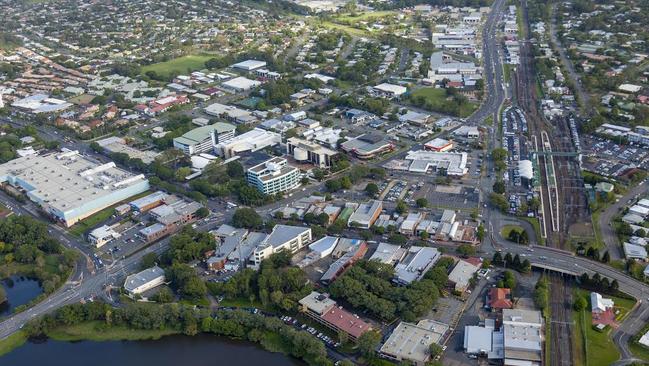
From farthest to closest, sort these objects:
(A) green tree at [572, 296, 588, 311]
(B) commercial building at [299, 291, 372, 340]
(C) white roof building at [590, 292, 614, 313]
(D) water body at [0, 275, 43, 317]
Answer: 1. (D) water body at [0, 275, 43, 317]
2. (A) green tree at [572, 296, 588, 311]
3. (C) white roof building at [590, 292, 614, 313]
4. (B) commercial building at [299, 291, 372, 340]

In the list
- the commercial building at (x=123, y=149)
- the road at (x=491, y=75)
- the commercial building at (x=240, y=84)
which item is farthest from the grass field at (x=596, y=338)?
the commercial building at (x=240, y=84)

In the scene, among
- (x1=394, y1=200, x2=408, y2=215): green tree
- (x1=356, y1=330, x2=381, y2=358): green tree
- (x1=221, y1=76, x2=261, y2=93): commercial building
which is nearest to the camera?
(x1=356, y1=330, x2=381, y2=358): green tree

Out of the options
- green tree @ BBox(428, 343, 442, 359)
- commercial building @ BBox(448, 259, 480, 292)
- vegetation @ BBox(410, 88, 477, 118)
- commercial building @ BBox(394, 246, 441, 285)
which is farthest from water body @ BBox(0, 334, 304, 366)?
vegetation @ BBox(410, 88, 477, 118)

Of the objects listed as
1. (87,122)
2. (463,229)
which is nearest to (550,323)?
(463,229)

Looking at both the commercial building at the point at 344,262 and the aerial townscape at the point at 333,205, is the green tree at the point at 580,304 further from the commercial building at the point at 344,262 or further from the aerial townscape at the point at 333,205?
Result: the commercial building at the point at 344,262

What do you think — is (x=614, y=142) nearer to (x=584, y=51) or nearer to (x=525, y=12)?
(x=584, y=51)

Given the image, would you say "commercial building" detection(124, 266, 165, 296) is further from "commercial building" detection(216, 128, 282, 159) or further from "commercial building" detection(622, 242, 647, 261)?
"commercial building" detection(622, 242, 647, 261)

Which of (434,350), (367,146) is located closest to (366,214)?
(367,146)

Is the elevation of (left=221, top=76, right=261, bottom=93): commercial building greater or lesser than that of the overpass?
lesser
